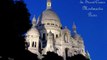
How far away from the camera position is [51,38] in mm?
65938

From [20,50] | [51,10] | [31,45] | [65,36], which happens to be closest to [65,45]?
[65,36]

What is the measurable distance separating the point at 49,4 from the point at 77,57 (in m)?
49.8

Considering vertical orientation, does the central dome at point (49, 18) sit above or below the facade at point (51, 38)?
above

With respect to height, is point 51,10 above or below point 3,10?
above

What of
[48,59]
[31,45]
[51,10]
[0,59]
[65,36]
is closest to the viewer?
[0,59]

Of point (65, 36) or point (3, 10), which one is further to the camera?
point (65, 36)

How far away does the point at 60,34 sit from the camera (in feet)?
241

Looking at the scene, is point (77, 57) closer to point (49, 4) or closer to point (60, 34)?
point (60, 34)

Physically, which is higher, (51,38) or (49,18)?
(49,18)

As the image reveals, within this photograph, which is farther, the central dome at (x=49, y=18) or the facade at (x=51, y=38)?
the central dome at (x=49, y=18)

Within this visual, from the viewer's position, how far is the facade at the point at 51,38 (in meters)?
65.7

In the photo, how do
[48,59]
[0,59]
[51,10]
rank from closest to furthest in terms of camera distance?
[0,59] → [48,59] → [51,10]

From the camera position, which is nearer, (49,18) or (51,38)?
(51,38)

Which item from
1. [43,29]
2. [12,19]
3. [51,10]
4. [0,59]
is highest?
[51,10]
